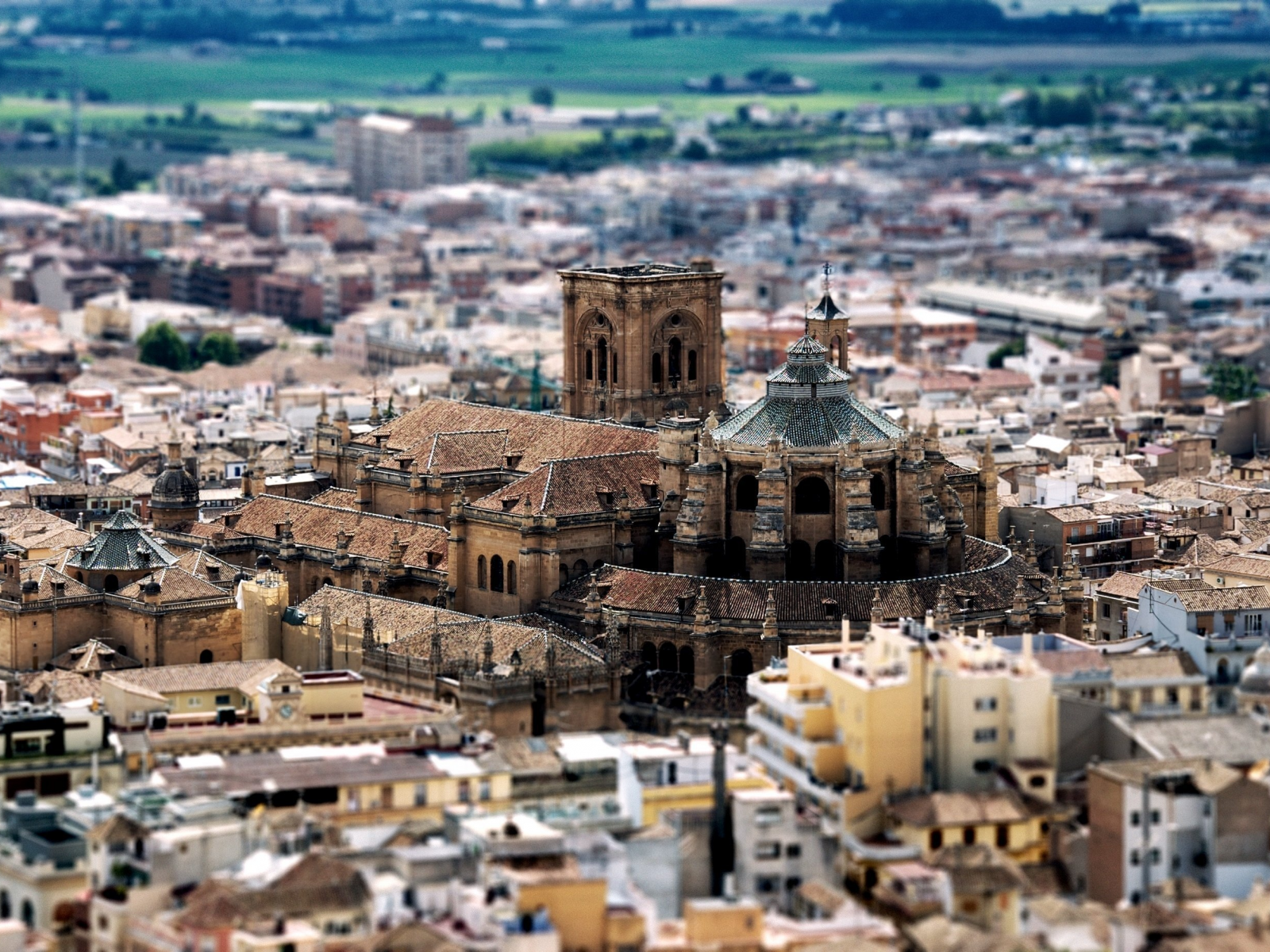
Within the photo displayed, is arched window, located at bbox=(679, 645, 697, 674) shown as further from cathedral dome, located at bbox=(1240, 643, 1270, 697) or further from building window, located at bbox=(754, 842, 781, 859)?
building window, located at bbox=(754, 842, 781, 859)

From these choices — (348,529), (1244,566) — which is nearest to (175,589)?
(348,529)

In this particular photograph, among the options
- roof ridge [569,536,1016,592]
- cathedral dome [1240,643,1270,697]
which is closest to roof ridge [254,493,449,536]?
roof ridge [569,536,1016,592]

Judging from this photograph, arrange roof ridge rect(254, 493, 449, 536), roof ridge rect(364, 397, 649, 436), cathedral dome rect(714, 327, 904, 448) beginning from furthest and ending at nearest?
roof ridge rect(364, 397, 649, 436), roof ridge rect(254, 493, 449, 536), cathedral dome rect(714, 327, 904, 448)

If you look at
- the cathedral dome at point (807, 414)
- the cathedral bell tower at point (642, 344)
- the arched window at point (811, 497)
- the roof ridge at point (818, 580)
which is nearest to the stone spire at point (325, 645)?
the roof ridge at point (818, 580)

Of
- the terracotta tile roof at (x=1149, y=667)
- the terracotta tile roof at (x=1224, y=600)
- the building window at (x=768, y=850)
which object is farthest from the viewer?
the terracotta tile roof at (x=1224, y=600)

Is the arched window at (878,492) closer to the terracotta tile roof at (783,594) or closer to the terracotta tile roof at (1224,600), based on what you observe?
the terracotta tile roof at (783,594)
